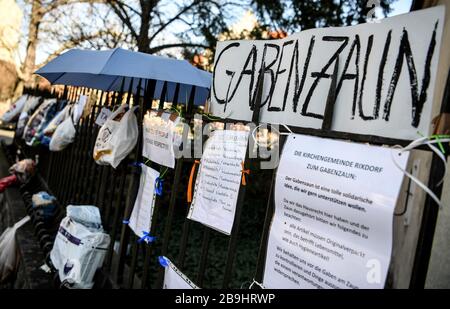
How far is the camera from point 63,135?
15.6ft

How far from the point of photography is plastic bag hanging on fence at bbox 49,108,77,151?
4750 mm

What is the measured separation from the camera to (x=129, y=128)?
3.16 metres

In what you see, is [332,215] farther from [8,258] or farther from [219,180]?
[8,258]

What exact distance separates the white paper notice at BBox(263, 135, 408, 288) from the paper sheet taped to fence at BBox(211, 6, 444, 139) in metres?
0.14

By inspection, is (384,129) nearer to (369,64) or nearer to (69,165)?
(369,64)

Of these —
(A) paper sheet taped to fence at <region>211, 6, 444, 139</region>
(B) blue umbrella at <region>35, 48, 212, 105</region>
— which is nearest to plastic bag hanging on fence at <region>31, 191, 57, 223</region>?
(B) blue umbrella at <region>35, 48, 212, 105</region>

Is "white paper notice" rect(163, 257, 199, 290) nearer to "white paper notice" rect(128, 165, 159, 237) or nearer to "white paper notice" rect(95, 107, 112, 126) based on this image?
"white paper notice" rect(128, 165, 159, 237)

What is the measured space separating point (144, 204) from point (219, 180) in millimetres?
1038

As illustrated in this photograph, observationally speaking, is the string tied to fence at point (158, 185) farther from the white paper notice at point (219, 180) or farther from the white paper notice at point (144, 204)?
the white paper notice at point (219, 180)

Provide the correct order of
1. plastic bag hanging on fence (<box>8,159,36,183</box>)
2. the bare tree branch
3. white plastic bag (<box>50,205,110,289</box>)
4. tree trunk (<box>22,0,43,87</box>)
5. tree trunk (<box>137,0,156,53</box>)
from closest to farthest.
A: white plastic bag (<box>50,205,110,289</box>) → plastic bag hanging on fence (<box>8,159,36,183</box>) → tree trunk (<box>137,0,156,53</box>) → the bare tree branch → tree trunk (<box>22,0,43,87</box>)

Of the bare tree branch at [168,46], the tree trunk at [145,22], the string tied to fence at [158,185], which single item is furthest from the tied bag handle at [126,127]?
the bare tree branch at [168,46]

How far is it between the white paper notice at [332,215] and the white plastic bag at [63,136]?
3.85 m

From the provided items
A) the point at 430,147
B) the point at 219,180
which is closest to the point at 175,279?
the point at 219,180
